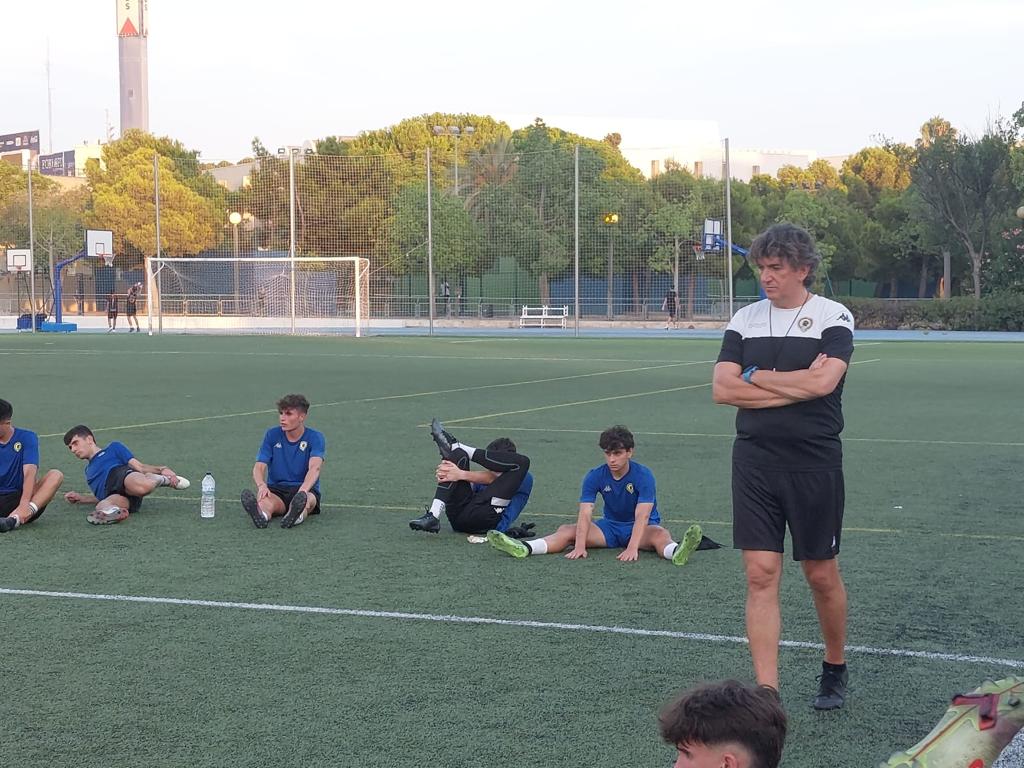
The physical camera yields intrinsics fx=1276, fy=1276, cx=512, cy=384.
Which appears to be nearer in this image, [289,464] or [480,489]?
[480,489]

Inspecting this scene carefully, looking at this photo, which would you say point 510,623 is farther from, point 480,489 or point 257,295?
point 257,295

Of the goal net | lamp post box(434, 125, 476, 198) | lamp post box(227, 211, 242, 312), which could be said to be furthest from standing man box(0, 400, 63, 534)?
lamp post box(434, 125, 476, 198)

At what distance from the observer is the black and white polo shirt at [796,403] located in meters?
4.80

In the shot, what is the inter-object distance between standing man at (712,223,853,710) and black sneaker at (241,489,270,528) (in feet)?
15.4

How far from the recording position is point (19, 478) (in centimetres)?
884

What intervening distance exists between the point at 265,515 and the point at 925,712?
5115 mm

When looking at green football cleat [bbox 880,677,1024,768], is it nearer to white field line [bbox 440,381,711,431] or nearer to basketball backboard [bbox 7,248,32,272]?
white field line [bbox 440,381,711,431]

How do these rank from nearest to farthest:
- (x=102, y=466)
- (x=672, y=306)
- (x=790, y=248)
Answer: (x=790, y=248)
(x=102, y=466)
(x=672, y=306)

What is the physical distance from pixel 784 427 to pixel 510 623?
6.88ft

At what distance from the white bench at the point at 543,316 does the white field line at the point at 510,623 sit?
137ft

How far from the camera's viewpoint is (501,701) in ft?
16.7

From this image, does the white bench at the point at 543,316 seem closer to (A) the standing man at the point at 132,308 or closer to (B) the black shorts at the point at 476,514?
(A) the standing man at the point at 132,308

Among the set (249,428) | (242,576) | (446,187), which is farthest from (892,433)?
(446,187)

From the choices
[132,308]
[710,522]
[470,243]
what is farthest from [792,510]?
[132,308]
